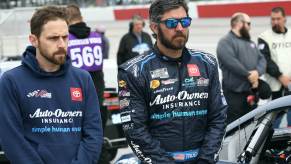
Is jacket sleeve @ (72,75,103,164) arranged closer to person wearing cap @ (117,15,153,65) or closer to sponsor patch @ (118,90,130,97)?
sponsor patch @ (118,90,130,97)

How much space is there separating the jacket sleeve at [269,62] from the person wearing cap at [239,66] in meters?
0.23

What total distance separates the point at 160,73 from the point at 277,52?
4.21 meters

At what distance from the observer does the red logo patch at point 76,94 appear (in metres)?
3.38

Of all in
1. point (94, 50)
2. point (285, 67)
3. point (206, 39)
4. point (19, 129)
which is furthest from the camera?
point (206, 39)

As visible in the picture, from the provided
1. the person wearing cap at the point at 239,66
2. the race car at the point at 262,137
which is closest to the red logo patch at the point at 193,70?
the race car at the point at 262,137

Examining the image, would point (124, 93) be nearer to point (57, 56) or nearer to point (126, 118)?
point (126, 118)

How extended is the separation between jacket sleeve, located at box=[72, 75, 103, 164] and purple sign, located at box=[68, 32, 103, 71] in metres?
2.51

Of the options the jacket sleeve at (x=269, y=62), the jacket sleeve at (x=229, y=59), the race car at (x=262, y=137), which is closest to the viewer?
the race car at (x=262, y=137)

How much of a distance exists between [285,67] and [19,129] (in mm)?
4715

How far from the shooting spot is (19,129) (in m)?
3.26

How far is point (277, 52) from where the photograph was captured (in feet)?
24.1

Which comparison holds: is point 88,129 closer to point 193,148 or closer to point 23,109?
point 23,109

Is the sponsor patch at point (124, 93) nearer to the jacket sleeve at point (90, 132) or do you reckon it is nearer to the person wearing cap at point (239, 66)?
the jacket sleeve at point (90, 132)

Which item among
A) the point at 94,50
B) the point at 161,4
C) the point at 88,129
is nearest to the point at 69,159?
the point at 88,129
